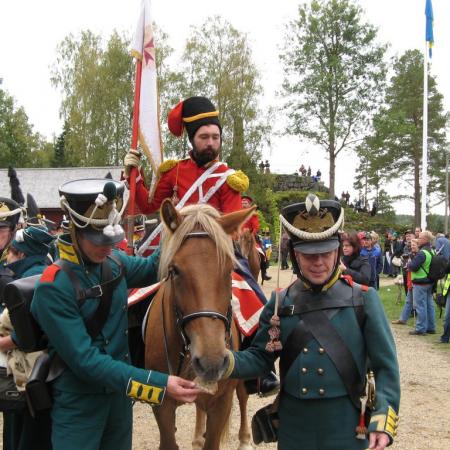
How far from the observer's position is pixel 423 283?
10.7 metres

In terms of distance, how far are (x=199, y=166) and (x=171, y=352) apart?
1.63m

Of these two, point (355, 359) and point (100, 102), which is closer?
point (355, 359)

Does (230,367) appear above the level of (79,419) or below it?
above

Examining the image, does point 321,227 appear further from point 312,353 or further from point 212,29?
point 212,29

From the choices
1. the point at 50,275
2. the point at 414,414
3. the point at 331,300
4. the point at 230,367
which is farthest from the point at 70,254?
the point at 414,414

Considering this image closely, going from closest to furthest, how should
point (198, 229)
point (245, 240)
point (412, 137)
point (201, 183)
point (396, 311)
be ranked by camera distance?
point (198, 229) → point (201, 183) → point (245, 240) → point (396, 311) → point (412, 137)

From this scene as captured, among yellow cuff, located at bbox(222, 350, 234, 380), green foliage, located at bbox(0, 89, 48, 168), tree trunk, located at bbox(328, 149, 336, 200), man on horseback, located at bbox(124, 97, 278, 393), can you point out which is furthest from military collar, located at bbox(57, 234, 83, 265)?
green foliage, located at bbox(0, 89, 48, 168)

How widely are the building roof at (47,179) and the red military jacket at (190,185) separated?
79.0ft

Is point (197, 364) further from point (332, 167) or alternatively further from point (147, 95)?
point (332, 167)

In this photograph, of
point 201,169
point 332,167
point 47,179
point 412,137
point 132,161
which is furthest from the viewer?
point 412,137

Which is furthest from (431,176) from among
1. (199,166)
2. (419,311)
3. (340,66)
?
(199,166)

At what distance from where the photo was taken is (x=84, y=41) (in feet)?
116

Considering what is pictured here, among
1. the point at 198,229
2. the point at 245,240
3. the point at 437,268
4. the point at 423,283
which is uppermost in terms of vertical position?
A: the point at 198,229

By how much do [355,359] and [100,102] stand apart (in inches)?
1312
